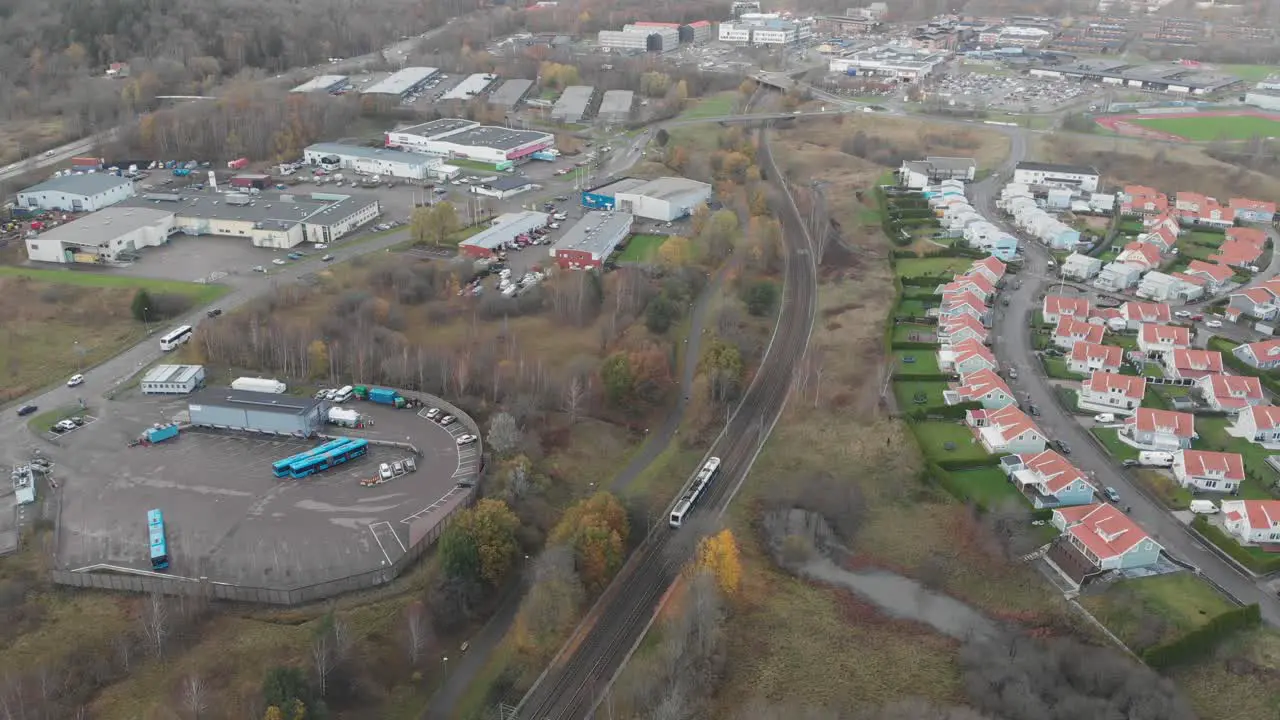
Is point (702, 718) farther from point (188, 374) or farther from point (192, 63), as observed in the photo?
point (192, 63)

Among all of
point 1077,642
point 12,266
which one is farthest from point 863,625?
point 12,266

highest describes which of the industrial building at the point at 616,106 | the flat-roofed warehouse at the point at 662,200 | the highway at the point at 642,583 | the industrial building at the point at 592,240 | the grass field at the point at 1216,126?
the industrial building at the point at 616,106

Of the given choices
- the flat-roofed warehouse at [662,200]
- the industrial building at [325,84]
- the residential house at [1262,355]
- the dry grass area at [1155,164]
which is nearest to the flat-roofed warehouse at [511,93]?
the industrial building at [325,84]

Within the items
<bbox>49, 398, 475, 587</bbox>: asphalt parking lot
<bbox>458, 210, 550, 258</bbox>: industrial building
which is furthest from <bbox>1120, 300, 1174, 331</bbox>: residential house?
<bbox>458, 210, 550, 258</bbox>: industrial building

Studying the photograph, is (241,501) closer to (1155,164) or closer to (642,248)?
(642,248)

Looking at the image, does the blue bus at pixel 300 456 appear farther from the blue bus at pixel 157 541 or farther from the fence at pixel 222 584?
the fence at pixel 222 584
